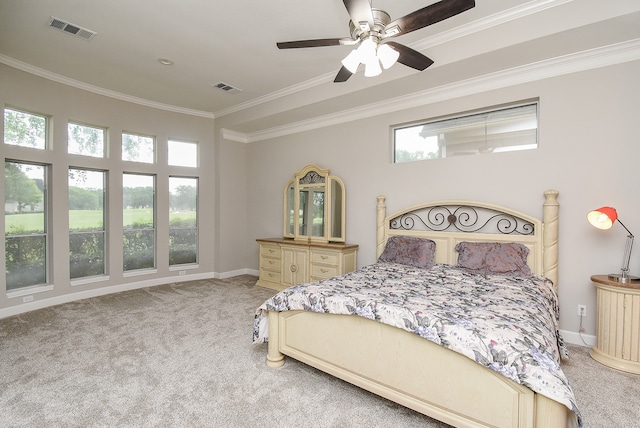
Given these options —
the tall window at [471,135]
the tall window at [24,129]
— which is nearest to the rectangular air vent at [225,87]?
the tall window at [24,129]

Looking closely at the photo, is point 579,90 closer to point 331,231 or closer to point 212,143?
point 331,231

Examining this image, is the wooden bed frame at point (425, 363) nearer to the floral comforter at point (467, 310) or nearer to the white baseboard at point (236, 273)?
the floral comforter at point (467, 310)

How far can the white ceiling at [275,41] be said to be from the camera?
8.64 feet

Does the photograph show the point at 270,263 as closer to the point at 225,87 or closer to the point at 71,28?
the point at 225,87

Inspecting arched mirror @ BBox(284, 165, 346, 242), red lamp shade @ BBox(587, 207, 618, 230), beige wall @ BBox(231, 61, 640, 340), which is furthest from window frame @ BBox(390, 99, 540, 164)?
arched mirror @ BBox(284, 165, 346, 242)

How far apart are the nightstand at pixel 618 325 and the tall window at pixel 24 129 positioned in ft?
20.7

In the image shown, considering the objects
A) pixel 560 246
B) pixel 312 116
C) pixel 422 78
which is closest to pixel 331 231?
pixel 312 116

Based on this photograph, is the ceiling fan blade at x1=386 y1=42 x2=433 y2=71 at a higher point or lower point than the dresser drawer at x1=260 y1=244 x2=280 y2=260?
higher

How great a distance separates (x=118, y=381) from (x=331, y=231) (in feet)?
10.2

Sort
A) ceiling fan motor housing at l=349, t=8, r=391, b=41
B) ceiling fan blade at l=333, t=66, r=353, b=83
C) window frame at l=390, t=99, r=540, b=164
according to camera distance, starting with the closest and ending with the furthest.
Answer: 1. ceiling fan motor housing at l=349, t=8, r=391, b=41
2. ceiling fan blade at l=333, t=66, r=353, b=83
3. window frame at l=390, t=99, r=540, b=164

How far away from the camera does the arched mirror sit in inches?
185

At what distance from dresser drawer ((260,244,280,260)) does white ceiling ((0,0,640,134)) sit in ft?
7.17

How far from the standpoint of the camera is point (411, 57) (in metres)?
2.49

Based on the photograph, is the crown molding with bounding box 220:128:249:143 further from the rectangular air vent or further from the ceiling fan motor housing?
the ceiling fan motor housing
